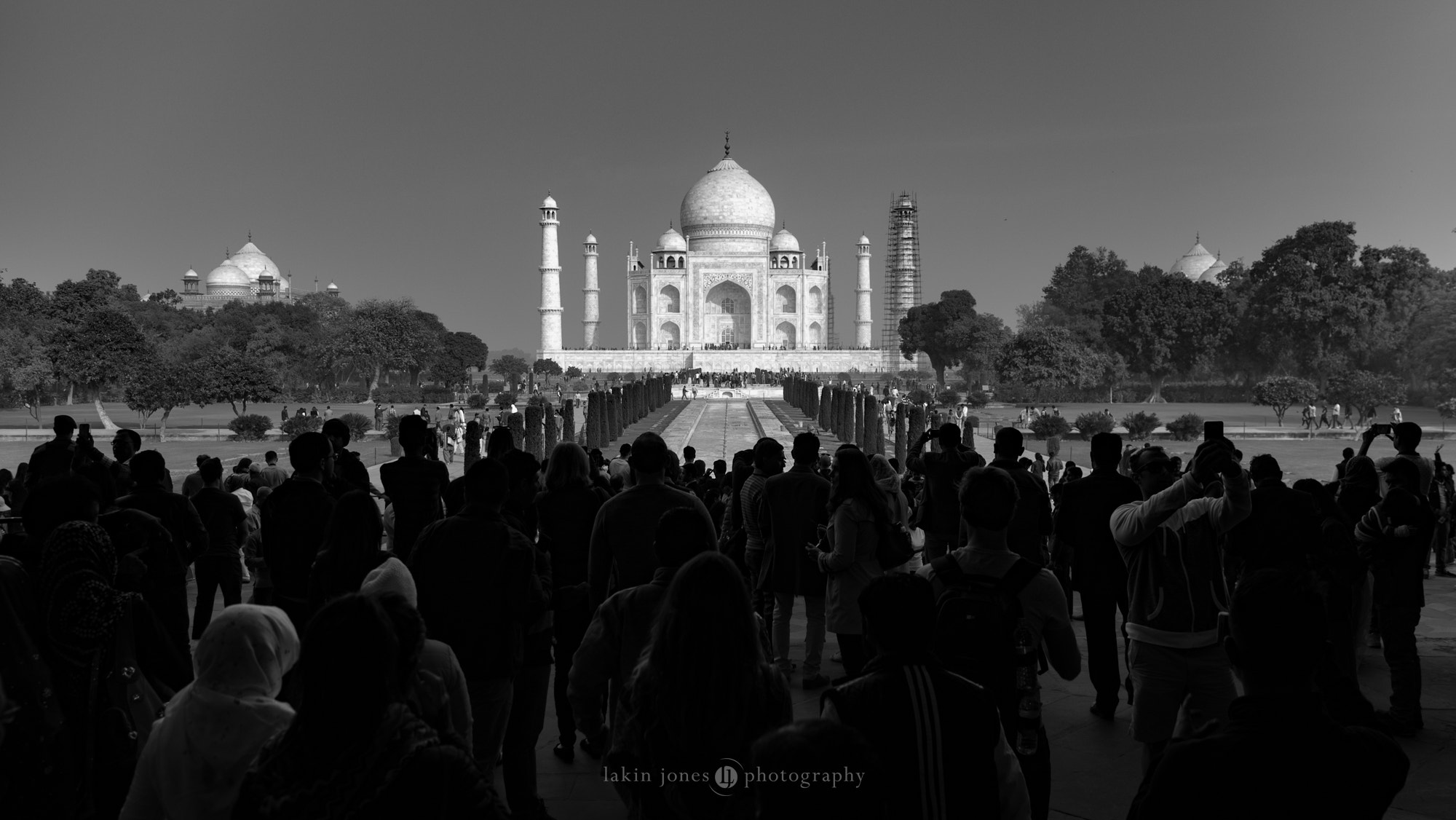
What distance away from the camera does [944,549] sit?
5.05m

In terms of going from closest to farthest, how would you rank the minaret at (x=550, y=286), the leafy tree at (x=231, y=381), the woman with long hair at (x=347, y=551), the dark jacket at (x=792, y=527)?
1. the woman with long hair at (x=347, y=551)
2. the dark jacket at (x=792, y=527)
3. the leafy tree at (x=231, y=381)
4. the minaret at (x=550, y=286)

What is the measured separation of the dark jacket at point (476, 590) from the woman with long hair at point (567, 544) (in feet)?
2.41

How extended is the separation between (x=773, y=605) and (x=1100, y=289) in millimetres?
56784

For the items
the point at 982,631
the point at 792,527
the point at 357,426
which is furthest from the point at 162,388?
the point at 982,631

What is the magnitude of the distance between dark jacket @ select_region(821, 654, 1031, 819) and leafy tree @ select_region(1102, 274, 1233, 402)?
130ft

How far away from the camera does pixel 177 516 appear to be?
422cm

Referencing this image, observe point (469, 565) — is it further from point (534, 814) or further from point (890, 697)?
point (890, 697)

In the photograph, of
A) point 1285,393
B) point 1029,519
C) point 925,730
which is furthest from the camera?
point 1285,393

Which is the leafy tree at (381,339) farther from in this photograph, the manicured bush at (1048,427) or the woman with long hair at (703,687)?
the woman with long hair at (703,687)

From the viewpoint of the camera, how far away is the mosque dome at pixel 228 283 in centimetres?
7412

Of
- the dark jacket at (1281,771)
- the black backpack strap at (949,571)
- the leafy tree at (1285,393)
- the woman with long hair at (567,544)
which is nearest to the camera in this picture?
the dark jacket at (1281,771)

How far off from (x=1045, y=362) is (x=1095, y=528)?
32953 millimetres

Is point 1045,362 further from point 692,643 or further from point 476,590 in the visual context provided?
point 692,643

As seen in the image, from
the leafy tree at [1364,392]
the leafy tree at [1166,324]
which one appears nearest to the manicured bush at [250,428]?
the leafy tree at [1364,392]
